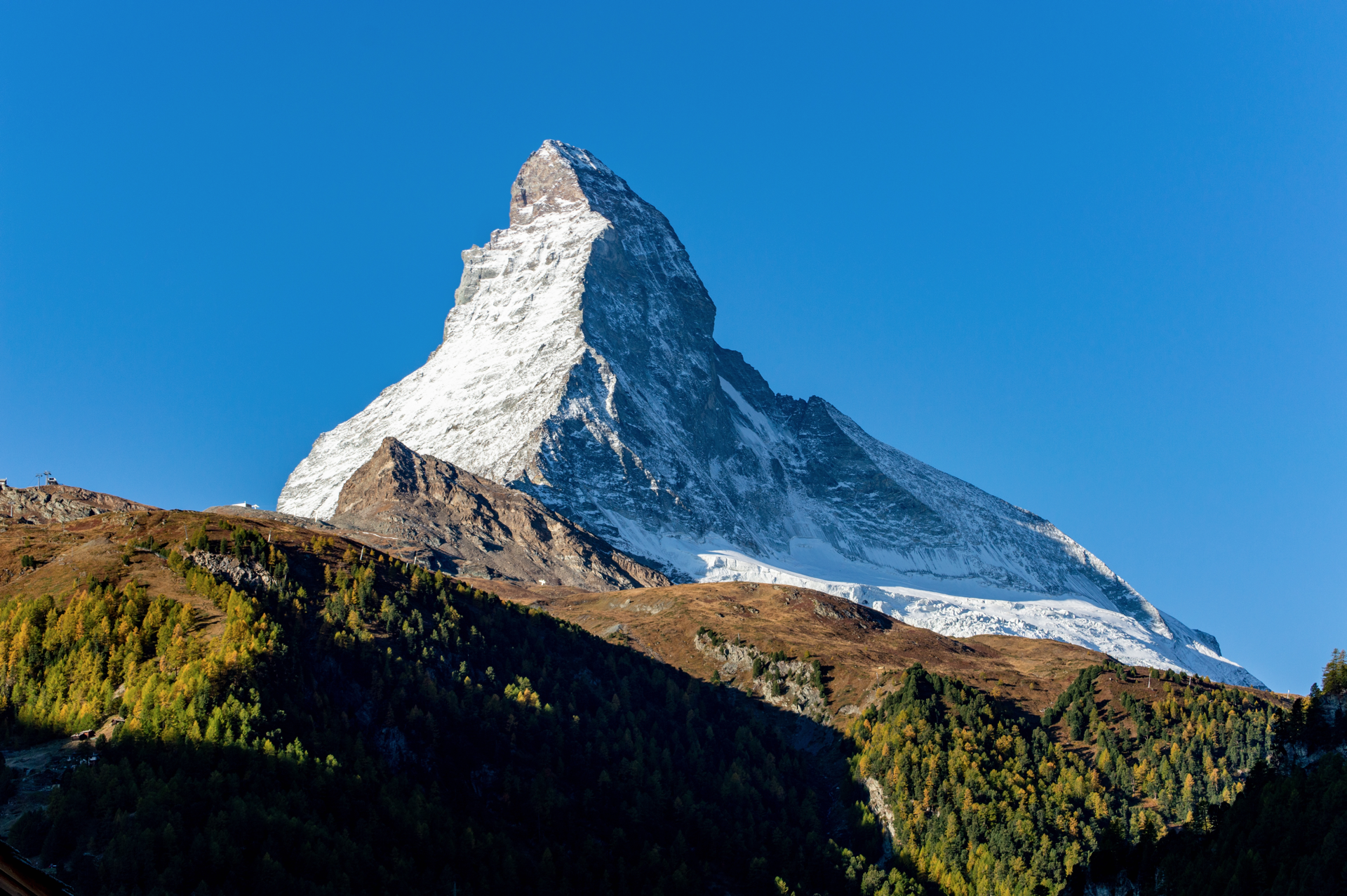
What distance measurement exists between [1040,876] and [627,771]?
1911 inches

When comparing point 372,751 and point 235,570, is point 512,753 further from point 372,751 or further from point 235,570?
point 235,570

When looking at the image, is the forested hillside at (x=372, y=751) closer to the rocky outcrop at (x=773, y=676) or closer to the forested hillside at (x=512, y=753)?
the forested hillside at (x=512, y=753)

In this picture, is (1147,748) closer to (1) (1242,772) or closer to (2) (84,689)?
(1) (1242,772)

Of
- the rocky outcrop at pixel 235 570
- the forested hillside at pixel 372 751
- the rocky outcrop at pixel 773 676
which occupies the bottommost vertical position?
the forested hillside at pixel 372 751

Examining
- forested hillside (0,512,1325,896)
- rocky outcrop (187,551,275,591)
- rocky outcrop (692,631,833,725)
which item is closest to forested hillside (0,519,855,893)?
forested hillside (0,512,1325,896)

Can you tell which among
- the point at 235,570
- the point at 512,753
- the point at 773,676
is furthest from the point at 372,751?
the point at 773,676

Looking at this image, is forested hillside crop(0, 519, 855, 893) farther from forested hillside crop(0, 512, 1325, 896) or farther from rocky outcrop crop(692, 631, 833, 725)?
rocky outcrop crop(692, 631, 833, 725)

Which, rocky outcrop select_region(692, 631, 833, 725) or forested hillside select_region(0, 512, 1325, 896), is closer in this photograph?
forested hillside select_region(0, 512, 1325, 896)

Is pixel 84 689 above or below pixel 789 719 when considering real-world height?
below

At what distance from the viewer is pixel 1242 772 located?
5468 inches

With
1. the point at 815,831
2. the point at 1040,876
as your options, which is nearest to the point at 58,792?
the point at 815,831

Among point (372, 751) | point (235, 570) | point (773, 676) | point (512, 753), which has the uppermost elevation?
point (773, 676)

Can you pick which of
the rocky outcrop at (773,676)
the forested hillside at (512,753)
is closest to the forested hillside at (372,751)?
the forested hillside at (512,753)

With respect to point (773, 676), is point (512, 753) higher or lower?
lower
